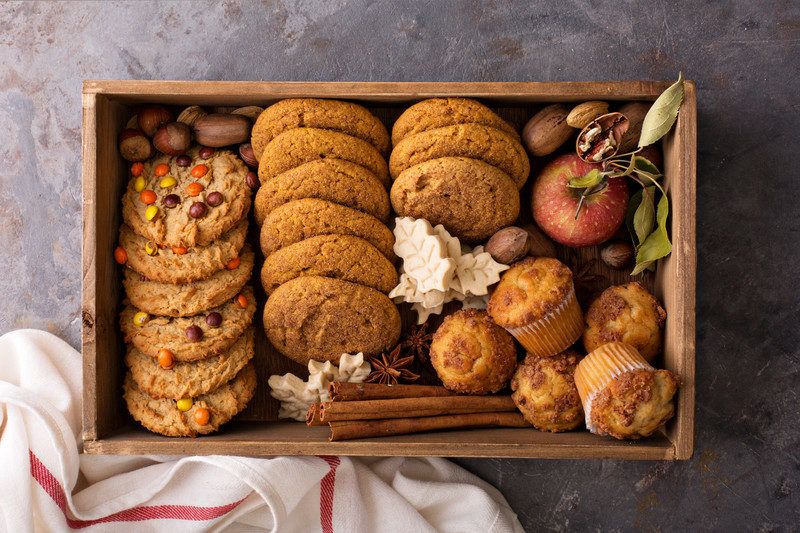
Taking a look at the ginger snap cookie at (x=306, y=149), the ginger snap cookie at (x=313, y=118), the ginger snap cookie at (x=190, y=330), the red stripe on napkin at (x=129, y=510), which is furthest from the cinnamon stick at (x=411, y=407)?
the ginger snap cookie at (x=313, y=118)

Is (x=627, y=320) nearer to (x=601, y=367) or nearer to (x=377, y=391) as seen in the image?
(x=601, y=367)

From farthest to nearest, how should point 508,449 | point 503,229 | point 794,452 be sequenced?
point 794,452, point 503,229, point 508,449

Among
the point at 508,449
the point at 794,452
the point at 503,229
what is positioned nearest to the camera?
the point at 508,449

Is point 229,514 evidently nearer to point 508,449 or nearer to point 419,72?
point 508,449

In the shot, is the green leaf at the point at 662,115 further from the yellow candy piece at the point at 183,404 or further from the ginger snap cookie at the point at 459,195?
the yellow candy piece at the point at 183,404

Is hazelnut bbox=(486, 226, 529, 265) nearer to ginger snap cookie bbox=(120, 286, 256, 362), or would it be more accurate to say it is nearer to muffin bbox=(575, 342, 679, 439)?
muffin bbox=(575, 342, 679, 439)

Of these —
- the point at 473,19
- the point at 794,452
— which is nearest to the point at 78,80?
the point at 473,19

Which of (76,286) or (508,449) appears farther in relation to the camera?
(76,286)
